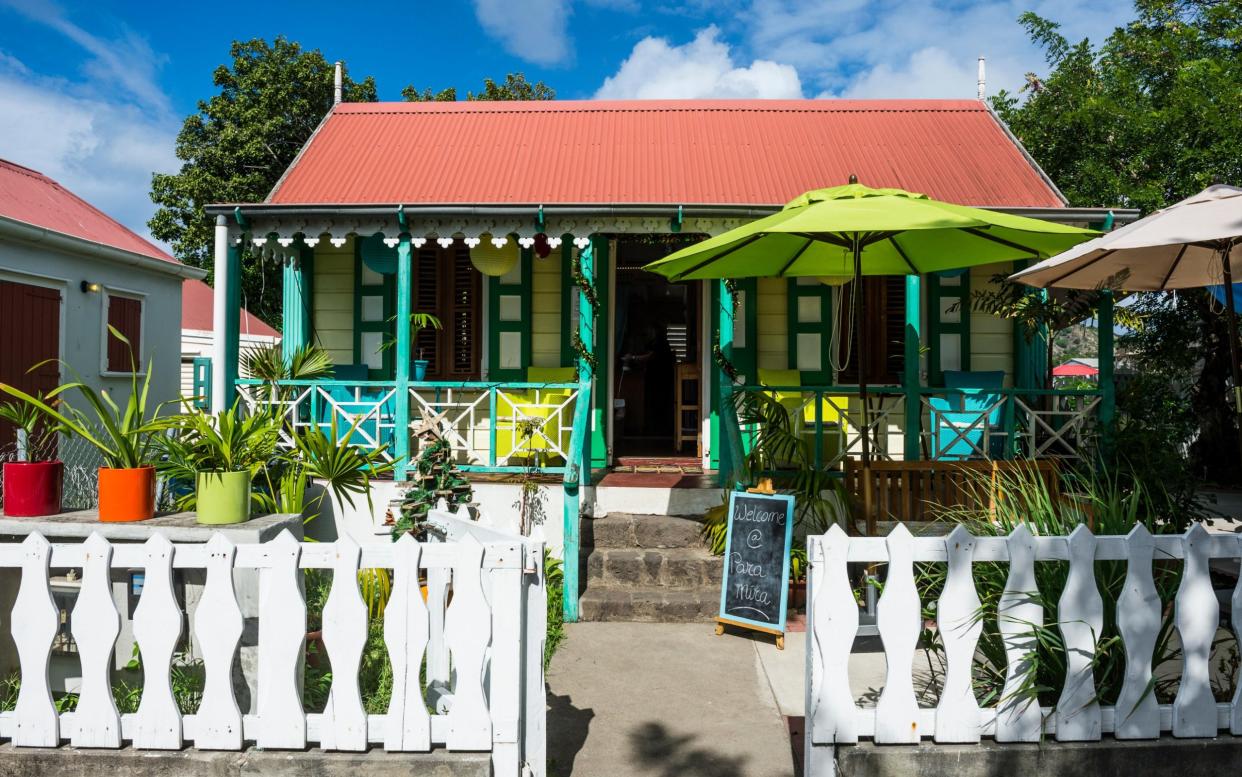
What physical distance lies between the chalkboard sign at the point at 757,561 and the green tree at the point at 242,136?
18253 millimetres

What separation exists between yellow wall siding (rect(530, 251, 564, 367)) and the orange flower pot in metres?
5.00

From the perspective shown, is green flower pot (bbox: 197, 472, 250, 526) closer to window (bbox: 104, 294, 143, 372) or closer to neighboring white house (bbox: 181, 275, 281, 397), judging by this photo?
window (bbox: 104, 294, 143, 372)

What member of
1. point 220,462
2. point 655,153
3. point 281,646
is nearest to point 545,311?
point 655,153

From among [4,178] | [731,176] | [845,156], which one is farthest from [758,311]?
[4,178]

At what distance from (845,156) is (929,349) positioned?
2483 millimetres

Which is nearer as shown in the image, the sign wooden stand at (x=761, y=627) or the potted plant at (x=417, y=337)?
the sign wooden stand at (x=761, y=627)

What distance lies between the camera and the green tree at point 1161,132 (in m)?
10.2

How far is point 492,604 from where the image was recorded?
2.81m

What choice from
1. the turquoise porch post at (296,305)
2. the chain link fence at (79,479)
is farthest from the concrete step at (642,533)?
the turquoise porch post at (296,305)

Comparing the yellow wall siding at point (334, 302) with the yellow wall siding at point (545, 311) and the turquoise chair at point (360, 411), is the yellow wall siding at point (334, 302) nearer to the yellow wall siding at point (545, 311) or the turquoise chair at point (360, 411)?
the turquoise chair at point (360, 411)

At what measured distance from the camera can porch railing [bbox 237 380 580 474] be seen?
21.7 feet

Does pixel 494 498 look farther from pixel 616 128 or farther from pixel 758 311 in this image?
pixel 616 128

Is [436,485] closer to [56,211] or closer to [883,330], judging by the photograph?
[883,330]

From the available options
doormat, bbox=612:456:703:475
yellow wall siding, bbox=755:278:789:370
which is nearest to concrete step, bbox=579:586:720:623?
doormat, bbox=612:456:703:475
